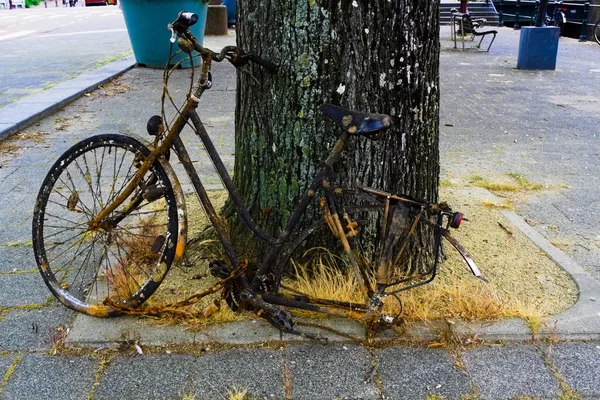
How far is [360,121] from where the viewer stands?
Answer: 243 cm

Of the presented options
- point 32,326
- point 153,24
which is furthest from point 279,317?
point 153,24

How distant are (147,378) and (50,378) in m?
0.41

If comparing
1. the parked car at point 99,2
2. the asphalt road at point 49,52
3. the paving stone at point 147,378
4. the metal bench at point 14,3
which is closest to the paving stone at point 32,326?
the paving stone at point 147,378

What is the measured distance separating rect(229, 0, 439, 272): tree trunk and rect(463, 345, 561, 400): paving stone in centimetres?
93

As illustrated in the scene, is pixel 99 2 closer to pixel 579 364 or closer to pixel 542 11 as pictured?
pixel 542 11

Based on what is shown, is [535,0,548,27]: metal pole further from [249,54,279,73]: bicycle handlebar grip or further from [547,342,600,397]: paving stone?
[547,342,600,397]: paving stone

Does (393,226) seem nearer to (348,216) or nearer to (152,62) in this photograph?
(348,216)

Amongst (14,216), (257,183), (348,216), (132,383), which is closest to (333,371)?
(348,216)

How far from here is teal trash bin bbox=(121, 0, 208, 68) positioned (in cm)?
1010

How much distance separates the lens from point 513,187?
190 inches

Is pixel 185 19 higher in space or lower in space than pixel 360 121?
higher

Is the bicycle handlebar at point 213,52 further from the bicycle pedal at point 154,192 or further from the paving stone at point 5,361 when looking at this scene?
the paving stone at point 5,361

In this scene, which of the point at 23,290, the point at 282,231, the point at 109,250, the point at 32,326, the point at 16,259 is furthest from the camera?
the point at 16,259

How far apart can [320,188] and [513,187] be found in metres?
2.76
